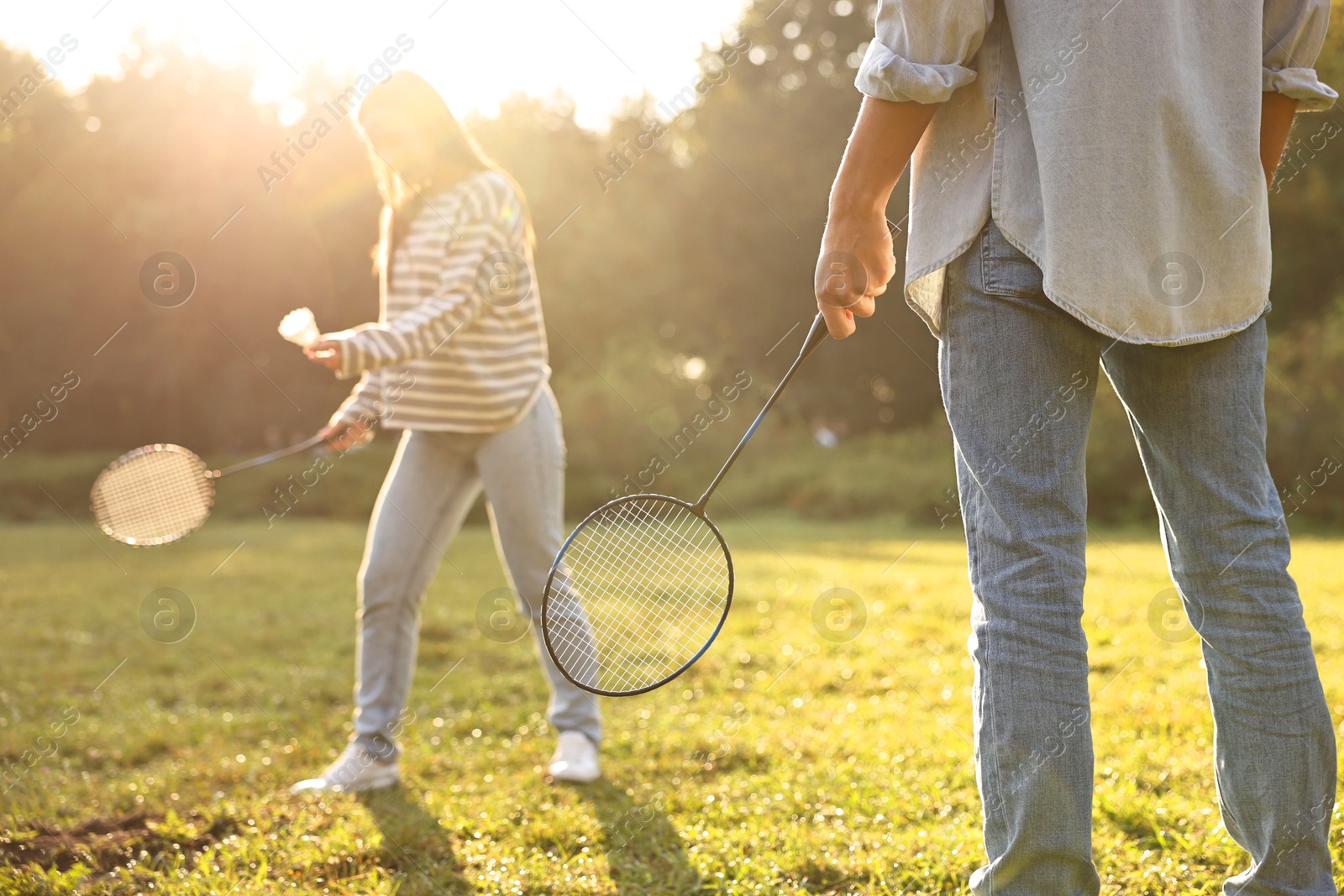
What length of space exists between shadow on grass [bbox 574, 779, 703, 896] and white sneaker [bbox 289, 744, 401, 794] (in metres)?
0.61

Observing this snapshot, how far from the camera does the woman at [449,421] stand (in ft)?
11.1

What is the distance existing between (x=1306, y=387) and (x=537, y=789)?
13.9 m

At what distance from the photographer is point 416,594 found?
11.4 feet

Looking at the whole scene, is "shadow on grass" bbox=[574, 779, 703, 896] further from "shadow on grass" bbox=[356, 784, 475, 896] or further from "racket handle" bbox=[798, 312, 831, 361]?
"racket handle" bbox=[798, 312, 831, 361]

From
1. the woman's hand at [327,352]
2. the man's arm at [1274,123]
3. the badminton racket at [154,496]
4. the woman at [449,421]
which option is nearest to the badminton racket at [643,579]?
the woman at [449,421]

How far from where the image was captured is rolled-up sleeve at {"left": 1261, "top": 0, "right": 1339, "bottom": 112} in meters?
1.82

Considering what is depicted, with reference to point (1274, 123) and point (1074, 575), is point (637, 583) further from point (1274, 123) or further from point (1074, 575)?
point (1274, 123)

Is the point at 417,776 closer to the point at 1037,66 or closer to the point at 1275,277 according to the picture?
the point at 1037,66

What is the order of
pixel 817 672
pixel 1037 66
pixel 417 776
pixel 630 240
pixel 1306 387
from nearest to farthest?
pixel 1037 66, pixel 417 776, pixel 817 672, pixel 1306 387, pixel 630 240

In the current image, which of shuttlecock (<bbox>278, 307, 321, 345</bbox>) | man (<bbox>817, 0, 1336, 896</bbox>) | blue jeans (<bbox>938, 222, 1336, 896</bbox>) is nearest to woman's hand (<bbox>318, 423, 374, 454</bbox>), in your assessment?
shuttlecock (<bbox>278, 307, 321, 345</bbox>)

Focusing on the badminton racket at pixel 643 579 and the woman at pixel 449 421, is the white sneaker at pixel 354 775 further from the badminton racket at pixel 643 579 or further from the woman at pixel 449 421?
the badminton racket at pixel 643 579

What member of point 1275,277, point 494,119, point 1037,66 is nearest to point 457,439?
point 1037,66

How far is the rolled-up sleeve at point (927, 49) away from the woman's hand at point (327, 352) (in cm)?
192

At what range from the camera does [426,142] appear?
3459mm
